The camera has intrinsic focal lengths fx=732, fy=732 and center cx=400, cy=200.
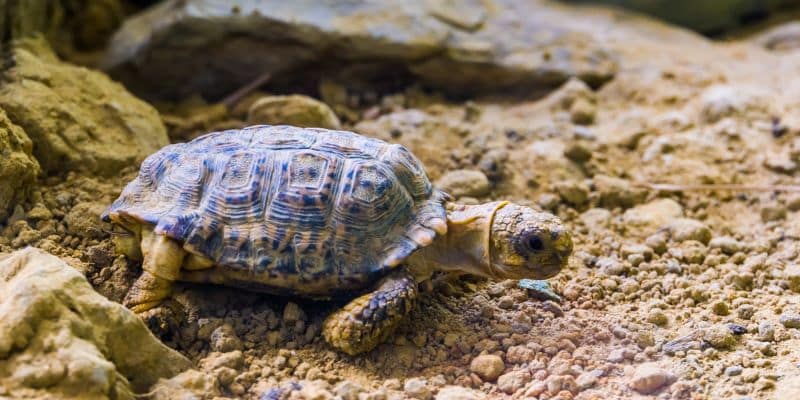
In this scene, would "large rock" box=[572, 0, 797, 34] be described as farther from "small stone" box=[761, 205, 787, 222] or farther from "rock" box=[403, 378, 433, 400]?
"rock" box=[403, 378, 433, 400]

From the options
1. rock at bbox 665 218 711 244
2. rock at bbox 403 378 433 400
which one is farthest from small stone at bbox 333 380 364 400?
rock at bbox 665 218 711 244

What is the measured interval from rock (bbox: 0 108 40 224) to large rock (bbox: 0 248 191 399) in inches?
28.5

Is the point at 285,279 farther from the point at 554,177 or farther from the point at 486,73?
the point at 486,73

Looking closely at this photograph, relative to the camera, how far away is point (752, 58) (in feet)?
18.9

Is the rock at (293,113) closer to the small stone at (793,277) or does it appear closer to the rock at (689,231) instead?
the rock at (689,231)

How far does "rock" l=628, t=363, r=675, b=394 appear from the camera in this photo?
261cm

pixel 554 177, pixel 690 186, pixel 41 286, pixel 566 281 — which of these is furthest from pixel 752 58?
pixel 41 286

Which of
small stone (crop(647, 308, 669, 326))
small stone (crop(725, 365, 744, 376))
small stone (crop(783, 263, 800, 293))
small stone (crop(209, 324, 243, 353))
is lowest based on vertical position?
small stone (crop(209, 324, 243, 353))

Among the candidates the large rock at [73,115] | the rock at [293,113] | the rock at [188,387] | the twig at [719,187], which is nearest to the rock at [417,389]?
the rock at [188,387]

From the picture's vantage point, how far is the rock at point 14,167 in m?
3.25

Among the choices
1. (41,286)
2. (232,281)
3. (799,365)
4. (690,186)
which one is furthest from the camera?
(690,186)

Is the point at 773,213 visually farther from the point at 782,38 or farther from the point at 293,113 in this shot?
the point at 782,38

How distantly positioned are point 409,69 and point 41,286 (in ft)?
11.0

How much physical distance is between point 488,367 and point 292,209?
96 cm
